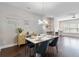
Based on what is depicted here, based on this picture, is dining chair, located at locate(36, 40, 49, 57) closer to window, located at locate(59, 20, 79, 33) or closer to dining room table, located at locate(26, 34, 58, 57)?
dining room table, located at locate(26, 34, 58, 57)

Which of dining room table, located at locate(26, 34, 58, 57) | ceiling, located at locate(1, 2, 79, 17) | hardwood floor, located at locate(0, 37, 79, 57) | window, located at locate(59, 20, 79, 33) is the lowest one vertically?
hardwood floor, located at locate(0, 37, 79, 57)

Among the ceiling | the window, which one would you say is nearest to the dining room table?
the window

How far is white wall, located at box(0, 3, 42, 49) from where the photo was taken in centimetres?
206

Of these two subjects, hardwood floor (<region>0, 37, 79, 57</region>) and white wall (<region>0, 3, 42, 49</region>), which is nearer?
white wall (<region>0, 3, 42, 49</region>)

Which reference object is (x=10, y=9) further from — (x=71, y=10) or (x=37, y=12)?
(x=71, y=10)

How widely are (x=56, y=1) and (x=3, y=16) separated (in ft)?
3.98

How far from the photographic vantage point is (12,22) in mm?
2078

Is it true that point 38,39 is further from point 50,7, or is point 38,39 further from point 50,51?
point 50,7

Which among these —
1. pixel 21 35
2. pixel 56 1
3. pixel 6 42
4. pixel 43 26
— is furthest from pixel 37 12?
pixel 6 42

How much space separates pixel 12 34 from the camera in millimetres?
2133

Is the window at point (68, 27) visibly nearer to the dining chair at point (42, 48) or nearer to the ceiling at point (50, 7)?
the ceiling at point (50, 7)

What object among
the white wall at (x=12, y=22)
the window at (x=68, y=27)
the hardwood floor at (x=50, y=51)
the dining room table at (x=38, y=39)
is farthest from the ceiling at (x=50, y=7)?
the hardwood floor at (x=50, y=51)

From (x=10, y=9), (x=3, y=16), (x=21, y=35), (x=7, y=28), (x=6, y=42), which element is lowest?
(x=6, y=42)

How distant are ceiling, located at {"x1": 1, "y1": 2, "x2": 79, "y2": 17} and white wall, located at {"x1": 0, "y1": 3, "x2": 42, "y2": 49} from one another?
112 mm
